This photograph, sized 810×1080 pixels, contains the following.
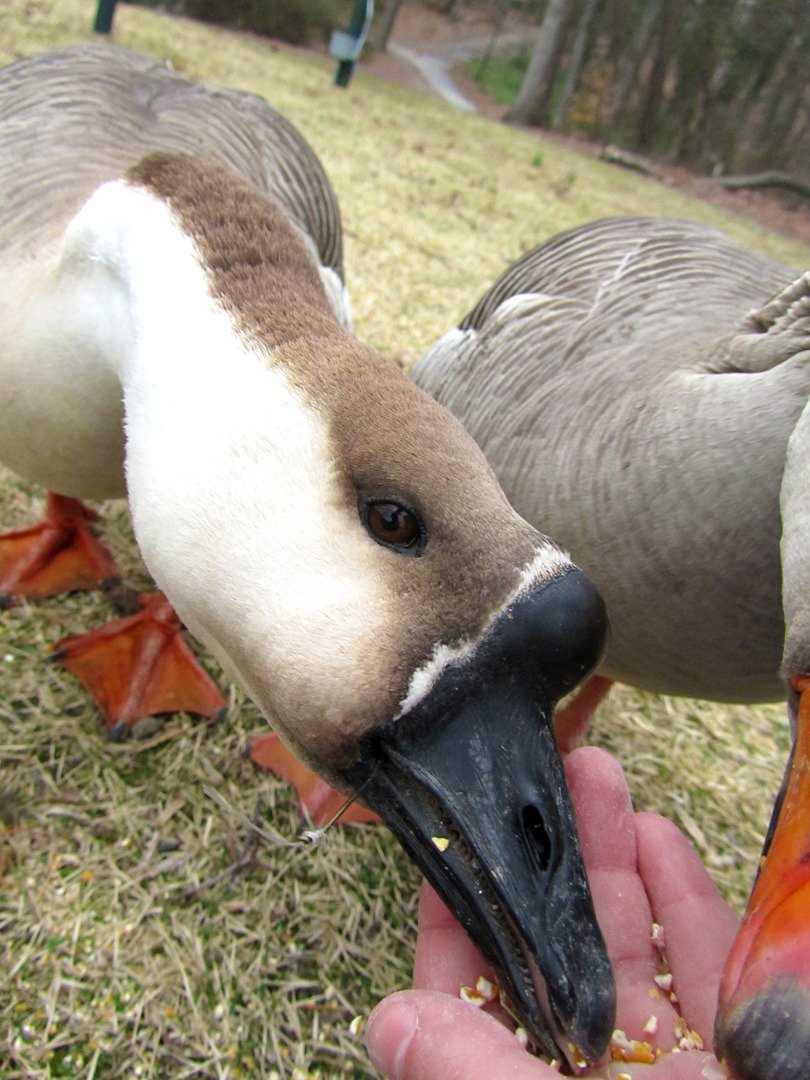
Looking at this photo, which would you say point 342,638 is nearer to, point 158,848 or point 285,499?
point 285,499

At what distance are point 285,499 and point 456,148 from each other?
1234 cm

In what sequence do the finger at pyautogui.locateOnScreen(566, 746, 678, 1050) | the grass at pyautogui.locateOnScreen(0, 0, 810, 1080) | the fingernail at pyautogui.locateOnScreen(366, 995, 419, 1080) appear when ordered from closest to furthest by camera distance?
the fingernail at pyautogui.locateOnScreen(366, 995, 419, 1080) < the finger at pyautogui.locateOnScreen(566, 746, 678, 1050) < the grass at pyautogui.locateOnScreen(0, 0, 810, 1080)

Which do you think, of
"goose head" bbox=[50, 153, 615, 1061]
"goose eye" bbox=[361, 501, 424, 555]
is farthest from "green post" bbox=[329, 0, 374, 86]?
"goose eye" bbox=[361, 501, 424, 555]

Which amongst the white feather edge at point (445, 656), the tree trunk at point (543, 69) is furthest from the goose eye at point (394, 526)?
the tree trunk at point (543, 69)

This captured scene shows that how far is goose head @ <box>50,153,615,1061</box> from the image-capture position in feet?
4.60

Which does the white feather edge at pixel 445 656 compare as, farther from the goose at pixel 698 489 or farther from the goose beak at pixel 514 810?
the goose at pixel 698 489

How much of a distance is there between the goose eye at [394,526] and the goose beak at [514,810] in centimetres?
22

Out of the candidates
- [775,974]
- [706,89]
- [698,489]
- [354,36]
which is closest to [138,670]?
[698,489]

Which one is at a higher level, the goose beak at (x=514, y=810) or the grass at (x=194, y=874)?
the goose beak at (x=514, y=810)

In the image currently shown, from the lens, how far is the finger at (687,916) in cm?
173

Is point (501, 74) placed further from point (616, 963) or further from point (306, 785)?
point (616, 963)

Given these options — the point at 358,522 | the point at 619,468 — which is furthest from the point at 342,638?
the point at 619,468

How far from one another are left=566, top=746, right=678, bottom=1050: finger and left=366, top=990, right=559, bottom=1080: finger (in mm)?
560

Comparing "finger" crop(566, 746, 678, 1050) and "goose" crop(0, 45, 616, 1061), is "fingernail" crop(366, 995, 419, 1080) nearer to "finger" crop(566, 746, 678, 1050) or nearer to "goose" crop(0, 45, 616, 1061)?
"goose" crop(0, 45, 616, 1061)
